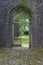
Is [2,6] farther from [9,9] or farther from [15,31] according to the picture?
[15,31]

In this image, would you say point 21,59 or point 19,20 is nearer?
point 21,59

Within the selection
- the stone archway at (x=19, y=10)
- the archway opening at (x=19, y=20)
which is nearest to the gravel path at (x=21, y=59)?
the archway opening at (x=19, y=20)

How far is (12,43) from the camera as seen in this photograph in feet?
46.4

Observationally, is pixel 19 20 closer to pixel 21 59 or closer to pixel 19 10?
pixel 19 10

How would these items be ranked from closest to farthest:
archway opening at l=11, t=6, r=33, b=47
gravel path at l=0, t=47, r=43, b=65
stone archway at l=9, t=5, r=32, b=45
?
gravel path at l=0, t=47, r=43, b=65
stone archway at l=9, t=5, r=32, b=45
archway opening at l=11, t=6, r=33, b=47

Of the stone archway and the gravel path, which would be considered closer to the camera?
the gravel path

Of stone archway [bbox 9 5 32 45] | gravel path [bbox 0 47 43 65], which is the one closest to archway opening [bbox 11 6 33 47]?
stone archway [bbox 9 5 32 45]

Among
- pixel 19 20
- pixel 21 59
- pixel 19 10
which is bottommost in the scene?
pixel 21 59

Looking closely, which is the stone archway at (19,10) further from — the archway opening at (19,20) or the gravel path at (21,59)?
the gravel path at (21,59)

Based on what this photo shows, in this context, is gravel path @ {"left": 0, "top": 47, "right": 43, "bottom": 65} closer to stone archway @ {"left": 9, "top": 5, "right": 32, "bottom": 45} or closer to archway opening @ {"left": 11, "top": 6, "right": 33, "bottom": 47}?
archway opening @ {"left": 11, "top": 6, "right": 33, "bottom": 47}

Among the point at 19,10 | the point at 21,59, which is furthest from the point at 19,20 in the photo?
the point at 21,59

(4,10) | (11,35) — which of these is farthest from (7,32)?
(4,10)

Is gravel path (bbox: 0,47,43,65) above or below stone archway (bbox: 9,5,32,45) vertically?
below

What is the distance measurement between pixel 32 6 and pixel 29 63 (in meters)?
5.83
